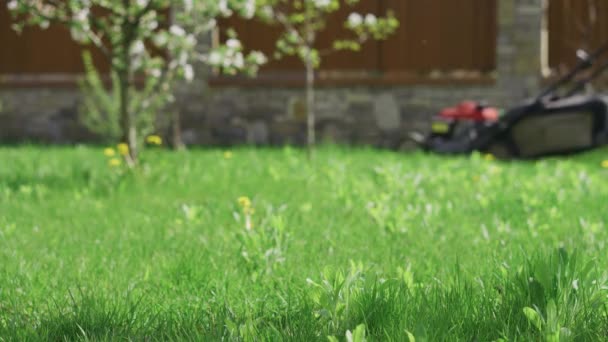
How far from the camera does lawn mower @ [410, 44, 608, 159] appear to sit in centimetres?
832

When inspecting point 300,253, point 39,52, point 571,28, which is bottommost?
point 300,253

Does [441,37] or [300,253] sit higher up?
[441,37]

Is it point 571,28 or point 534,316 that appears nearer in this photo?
point 534,316

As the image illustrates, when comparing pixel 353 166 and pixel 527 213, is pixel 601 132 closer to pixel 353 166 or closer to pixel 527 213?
pixel 353 166

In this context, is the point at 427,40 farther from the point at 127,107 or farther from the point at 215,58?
the point at 127,107

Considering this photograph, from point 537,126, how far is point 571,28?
279cm

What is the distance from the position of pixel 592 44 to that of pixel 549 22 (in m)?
0.61

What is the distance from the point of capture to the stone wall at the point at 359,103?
10.4 m

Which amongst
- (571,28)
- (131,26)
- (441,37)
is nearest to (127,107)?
(131,26)

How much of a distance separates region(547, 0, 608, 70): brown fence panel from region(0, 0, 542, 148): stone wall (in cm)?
44

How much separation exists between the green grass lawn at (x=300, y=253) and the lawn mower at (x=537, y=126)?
1.13 meters

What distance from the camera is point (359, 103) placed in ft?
34.8

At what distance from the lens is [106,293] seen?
10.0 ft

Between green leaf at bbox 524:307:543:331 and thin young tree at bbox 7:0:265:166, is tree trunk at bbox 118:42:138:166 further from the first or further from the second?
green leaf at bbox 524:307:543:331
